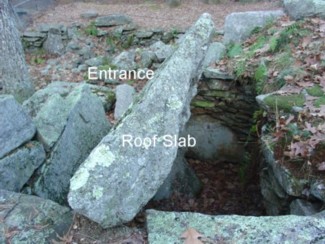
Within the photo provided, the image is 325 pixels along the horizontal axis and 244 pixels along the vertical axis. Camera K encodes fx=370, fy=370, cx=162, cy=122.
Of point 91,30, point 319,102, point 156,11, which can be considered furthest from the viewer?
point 156,11

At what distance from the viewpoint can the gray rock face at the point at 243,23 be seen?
661cm

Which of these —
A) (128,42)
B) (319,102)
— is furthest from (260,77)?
(128,42)

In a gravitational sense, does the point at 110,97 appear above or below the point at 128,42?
below

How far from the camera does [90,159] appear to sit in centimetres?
250

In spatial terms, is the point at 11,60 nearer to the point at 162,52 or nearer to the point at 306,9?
the point at 162,52

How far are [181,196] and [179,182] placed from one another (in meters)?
0.16

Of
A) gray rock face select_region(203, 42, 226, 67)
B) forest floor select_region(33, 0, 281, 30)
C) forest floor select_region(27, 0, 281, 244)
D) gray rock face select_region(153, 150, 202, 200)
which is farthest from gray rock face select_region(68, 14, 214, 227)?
forest floor select_region(33, 0, 281, 30)

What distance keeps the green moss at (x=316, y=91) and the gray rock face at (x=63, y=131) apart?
2.33 meters

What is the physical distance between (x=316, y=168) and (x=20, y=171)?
2534 mm

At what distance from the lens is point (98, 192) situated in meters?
2.37

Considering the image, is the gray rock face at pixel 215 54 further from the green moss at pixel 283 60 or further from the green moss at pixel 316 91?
the green moss at pixel 316 91

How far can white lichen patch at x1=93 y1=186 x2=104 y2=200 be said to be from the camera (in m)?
2.36

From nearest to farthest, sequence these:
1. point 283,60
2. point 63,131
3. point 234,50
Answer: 1. point 63,131
2. point 283,60
3. point 234,50

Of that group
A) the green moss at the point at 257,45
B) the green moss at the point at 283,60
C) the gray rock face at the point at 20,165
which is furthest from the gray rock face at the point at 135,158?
the green moss at the point at 257,45
